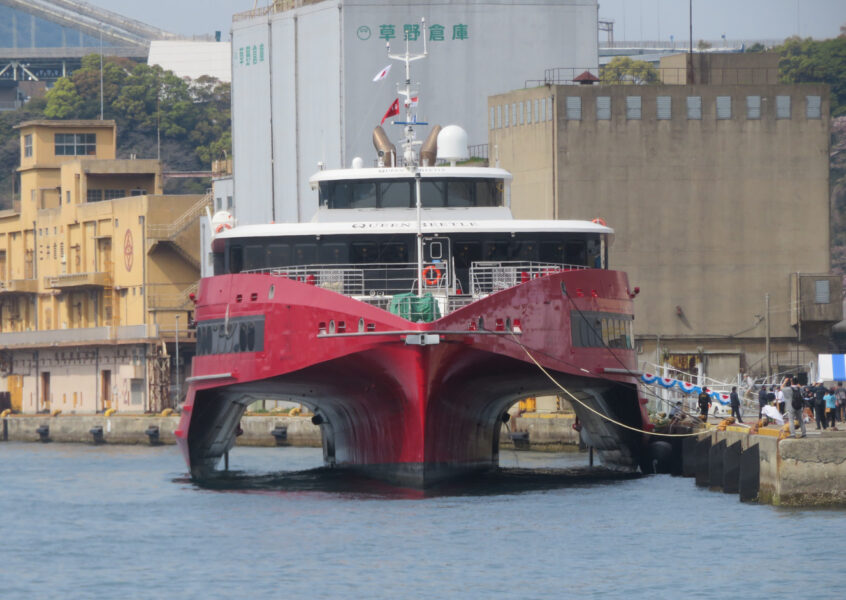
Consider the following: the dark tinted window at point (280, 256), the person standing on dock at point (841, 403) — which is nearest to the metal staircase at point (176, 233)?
the dark tinted window at point (280, 256)

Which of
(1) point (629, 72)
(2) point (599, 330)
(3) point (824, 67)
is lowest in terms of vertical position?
(2) point (599, 330)

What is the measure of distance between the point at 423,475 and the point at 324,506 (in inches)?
92.4

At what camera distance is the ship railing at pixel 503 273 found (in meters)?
42.6

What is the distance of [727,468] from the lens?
137ft

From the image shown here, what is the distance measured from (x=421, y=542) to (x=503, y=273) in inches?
387

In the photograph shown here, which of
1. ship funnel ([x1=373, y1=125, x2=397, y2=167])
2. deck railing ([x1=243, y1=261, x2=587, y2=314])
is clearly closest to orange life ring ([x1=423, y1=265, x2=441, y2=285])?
deck railing ([x1=243, y1=261, x2=587, y2=314])

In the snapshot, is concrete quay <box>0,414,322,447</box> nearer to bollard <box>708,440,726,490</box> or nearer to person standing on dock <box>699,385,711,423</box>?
person standing on dock <box>699,385,711,423</box>

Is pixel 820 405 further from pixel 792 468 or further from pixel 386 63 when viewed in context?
pixel 386 63

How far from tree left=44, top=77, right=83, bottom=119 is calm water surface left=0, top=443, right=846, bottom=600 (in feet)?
384

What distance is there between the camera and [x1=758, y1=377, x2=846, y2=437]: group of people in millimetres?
36594

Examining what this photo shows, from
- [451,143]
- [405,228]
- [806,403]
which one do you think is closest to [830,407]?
[806,403]

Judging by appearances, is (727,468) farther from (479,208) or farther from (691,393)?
(691,393)

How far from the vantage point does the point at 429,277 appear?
42.2 metres

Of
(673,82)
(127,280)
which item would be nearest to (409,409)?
(673,82)
